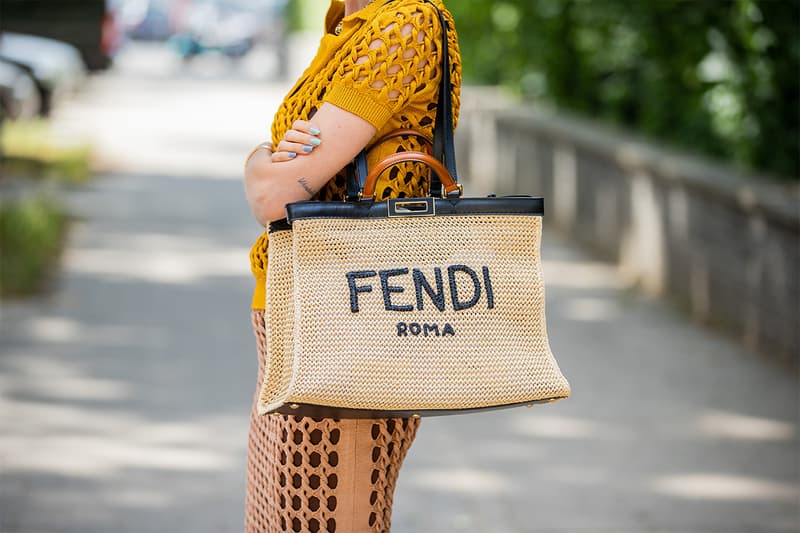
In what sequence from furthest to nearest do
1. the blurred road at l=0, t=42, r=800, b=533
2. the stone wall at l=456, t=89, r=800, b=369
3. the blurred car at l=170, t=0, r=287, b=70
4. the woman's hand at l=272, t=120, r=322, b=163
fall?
1. the blurred car at l=170, t=0, r=287, b=70
2. the stone wall at l=456, t=89, r=800, b=369
3. the blurred road at l=0, t=42, r=800, b=533
4. the woman's hand at l=272, t=120, r=322, b=163

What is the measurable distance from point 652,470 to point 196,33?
2898cm

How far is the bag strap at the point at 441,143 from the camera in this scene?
2.19m

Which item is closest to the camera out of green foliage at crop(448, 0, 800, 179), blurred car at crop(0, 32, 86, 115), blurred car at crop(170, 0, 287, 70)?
green foliage at crop(448, 0, 800, 179)

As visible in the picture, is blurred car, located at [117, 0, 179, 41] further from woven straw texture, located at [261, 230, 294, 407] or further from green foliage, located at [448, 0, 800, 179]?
A: woven straw texture, located at [261, 230, 294, 407]

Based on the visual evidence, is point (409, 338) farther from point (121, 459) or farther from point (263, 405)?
point (121, 459)

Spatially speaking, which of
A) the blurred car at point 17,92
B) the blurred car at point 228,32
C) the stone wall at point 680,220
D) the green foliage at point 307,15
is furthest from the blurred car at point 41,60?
the green foliage at point 307,15

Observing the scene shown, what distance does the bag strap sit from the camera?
2.19 metres

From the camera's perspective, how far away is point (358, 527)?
2422mm

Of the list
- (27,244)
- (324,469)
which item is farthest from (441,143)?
(27,244)

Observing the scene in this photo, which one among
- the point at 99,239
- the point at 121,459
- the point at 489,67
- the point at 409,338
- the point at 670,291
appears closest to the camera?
the point at 409,338

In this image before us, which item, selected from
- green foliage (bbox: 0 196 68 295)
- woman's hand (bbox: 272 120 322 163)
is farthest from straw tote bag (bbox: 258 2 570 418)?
green foliage (bbox: 0 196 68 295)

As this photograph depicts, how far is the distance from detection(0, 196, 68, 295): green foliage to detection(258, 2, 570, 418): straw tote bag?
237 inches

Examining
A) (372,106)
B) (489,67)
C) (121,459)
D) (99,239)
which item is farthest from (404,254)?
(489,67)

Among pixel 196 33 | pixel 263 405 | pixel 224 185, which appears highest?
pixel 196 33
